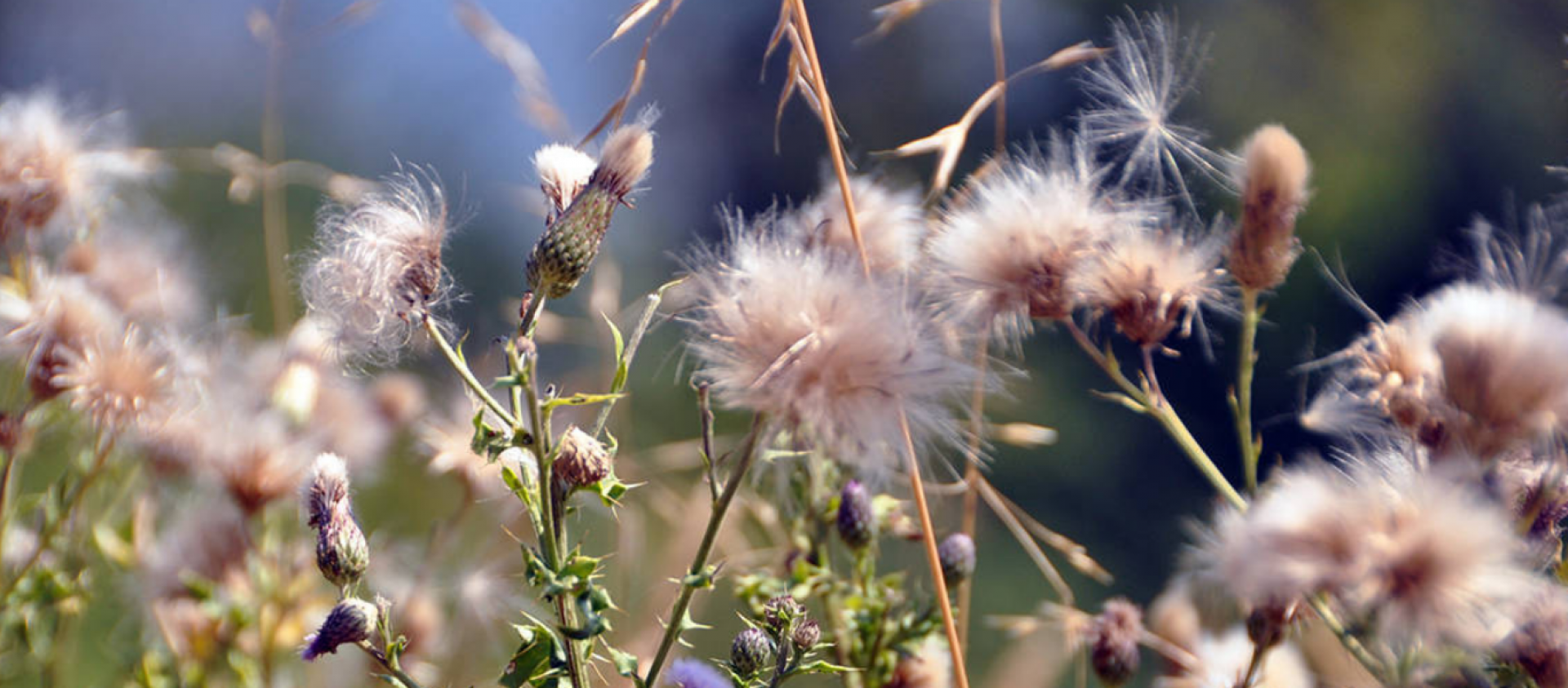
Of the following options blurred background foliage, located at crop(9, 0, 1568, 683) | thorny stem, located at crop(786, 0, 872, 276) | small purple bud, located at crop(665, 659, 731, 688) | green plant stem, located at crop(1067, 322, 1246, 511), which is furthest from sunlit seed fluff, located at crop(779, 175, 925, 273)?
blurred background foliage, located at crop(9, 0, 1568, 683)

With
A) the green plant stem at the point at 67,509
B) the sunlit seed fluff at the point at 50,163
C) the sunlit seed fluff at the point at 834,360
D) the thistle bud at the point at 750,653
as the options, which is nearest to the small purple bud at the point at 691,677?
the thistle bud at the point at 750,653

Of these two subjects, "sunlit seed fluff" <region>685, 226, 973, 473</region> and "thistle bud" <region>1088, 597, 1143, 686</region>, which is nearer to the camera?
"sunlit seed fluff" <region>685, 226, 973, 473</region>

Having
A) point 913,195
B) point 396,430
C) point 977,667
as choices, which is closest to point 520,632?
point 913,195

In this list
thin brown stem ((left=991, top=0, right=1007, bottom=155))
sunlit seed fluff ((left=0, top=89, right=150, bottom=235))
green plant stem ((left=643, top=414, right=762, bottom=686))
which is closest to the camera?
green plant stem ((left=643, top=414, right=762, bottom=686))

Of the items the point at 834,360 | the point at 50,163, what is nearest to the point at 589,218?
the point at 834,360

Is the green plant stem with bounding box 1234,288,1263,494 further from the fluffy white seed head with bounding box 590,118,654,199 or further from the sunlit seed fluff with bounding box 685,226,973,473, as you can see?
the fluffy white seed head with bounding box 590,118,654,199

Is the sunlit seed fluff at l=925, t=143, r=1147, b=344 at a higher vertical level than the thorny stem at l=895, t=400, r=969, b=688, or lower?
higher

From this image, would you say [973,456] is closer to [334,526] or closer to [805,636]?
[805,636]
